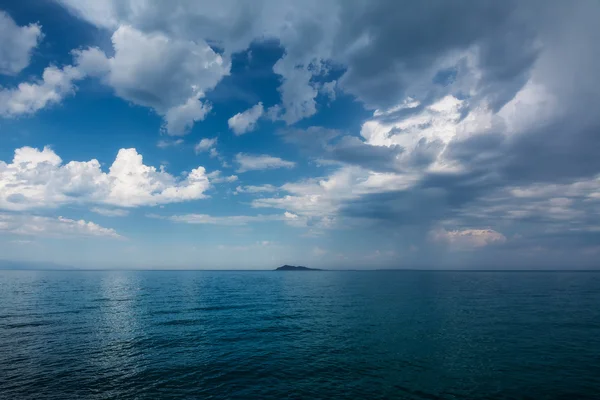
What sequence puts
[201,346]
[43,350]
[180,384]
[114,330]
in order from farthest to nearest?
1. [114,330]
2. [201,346]
3. [43,350]
4. [180,384]

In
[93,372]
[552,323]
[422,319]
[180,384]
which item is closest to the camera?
[180,384]

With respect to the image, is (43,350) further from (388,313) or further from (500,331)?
(500,331)

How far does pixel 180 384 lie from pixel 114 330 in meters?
26.8

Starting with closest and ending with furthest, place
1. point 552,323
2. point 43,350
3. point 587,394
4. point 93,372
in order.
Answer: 1. point 587,394
2. point 93,372
3. point 43,350
4. point 552,323

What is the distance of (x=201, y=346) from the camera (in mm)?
40125

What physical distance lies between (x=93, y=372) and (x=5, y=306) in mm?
62914

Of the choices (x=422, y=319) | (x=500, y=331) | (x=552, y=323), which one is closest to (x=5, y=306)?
(x=422, y=319)

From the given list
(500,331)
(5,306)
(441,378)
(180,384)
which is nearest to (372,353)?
(441,378)

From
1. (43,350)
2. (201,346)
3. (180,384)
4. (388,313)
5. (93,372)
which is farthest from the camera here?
(388,313)

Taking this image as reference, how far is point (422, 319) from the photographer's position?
5816 centimetres

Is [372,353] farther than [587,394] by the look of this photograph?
Yes

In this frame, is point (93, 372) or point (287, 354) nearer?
point (93, 372)

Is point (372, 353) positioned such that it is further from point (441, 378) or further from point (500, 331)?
point (500, 331)

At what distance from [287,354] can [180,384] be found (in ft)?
42.4
